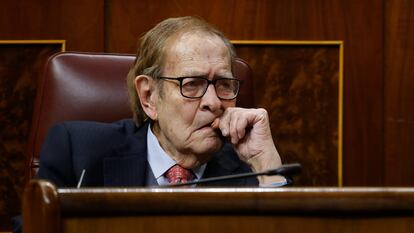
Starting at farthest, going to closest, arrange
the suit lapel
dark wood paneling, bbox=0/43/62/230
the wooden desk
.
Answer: dark wood paneling, bbox=0/43/62/230 → the suit lapel → the wooden desk

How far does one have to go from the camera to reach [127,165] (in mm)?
1592

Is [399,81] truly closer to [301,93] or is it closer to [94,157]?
[301,93]

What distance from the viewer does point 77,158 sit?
1.60 metres

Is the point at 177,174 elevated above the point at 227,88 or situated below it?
below

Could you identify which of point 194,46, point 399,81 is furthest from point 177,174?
point 399,81

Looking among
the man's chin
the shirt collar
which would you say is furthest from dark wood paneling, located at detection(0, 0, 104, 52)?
the man's chin

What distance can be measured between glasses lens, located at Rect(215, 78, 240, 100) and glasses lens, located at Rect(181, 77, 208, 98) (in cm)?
A: 3

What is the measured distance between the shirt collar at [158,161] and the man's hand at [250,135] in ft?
0.35

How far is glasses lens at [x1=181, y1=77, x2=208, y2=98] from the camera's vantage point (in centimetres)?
159

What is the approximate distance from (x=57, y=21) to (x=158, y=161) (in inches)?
33.2

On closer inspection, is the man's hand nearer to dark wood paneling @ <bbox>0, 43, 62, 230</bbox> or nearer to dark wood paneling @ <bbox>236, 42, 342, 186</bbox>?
dark wood paneling @ <bbox>236, 42, 342, 186</bbox>

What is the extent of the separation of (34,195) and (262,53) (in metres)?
1.58

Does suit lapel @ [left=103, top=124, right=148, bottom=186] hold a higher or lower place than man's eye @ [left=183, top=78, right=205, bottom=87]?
lower

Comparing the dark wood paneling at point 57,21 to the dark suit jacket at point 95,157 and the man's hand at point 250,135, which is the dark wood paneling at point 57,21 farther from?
the man's hand at point 250,135
